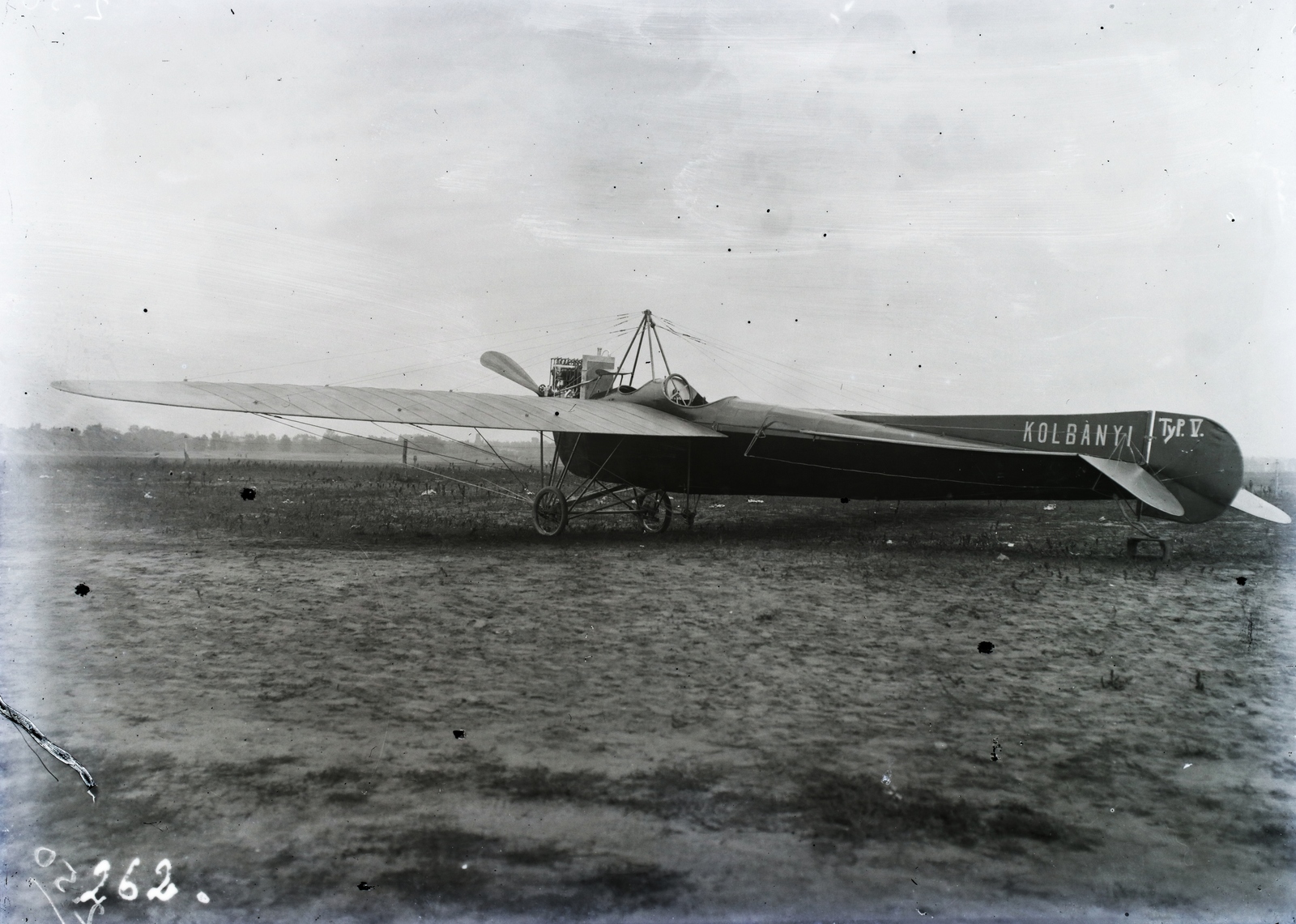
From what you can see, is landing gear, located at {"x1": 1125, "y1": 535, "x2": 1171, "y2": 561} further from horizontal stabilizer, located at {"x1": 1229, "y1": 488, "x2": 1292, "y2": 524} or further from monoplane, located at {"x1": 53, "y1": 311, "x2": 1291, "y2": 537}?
horizontal stabilizer, located at {"x1": 1229, "y1": 488, "x2": 1292, "y2": 524}

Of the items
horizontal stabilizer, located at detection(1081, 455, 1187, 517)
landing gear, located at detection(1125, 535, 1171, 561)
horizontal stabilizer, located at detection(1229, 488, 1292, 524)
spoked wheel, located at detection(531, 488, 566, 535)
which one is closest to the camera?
horizontal stabilizer, located at detection(1229, 488, 1292, 524)

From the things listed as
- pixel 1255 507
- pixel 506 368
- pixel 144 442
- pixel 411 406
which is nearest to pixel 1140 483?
pixel 1255 507

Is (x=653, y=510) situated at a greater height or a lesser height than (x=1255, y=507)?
lesser

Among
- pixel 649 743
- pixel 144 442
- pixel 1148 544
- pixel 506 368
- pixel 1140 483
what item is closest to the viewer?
pixel 649 743

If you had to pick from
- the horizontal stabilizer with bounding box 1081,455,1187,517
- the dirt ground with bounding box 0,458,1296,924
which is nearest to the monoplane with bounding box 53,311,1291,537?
the horizontal stabilizer with bounding box 1081,455,1187,517

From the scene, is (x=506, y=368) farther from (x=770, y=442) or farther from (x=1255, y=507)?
(x=1255, y=507)

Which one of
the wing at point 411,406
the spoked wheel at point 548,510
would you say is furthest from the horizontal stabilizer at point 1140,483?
the spoked wheel at point 548,510

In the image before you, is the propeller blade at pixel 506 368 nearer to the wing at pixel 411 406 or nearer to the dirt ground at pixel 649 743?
the wing at pixel 411 406
